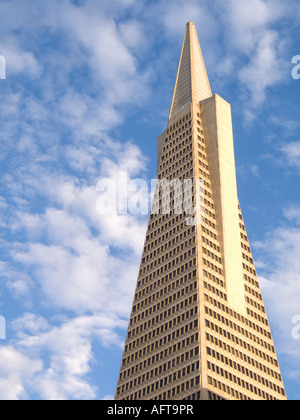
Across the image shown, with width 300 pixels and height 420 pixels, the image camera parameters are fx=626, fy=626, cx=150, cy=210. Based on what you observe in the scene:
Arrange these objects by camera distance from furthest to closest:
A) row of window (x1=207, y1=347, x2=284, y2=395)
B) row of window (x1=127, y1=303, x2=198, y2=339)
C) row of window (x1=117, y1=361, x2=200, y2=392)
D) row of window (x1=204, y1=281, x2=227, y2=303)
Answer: row of window (x1=204, y1=281, x2=227, y2=303) → row of window (x1=127, y1=303, x2=198, y2=339) → row of window (x1=207, y1=347, x2=284, y2=395) → row of window (x1=117, y1=361, x2=200, y2=392)

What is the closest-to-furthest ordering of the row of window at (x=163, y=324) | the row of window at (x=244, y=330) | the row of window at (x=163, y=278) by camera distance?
the row of window at (x=163, y=324) < the row of window at (x=244, y=330) < the row of window at (x=163, y=278)

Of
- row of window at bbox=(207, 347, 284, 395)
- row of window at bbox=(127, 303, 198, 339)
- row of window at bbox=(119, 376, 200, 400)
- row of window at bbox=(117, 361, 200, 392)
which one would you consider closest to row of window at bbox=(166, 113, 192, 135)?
row of window at bbox=(127, 303, 198, 339)

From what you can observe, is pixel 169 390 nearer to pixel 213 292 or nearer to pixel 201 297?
pixel 201 297

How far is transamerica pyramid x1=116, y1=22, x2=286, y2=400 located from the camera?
465 feet

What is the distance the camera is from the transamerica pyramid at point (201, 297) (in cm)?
14162

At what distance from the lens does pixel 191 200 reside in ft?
559

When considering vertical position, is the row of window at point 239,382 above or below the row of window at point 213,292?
below

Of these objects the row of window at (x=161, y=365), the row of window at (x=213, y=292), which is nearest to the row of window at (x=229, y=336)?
the row of window at (x=161, y=365)

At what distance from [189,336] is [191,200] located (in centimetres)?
4144

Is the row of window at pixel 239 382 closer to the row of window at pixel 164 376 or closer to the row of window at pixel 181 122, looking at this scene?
the row of window at pixel 164 376

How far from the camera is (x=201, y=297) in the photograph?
490 feet

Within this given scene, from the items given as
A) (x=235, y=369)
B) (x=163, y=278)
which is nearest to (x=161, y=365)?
(x=235, y=369)

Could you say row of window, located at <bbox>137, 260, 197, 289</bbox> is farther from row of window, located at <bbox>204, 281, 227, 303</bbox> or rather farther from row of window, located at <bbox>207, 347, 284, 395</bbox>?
row of window, located at <bbox>207, 347, 284, 395</bbox>
